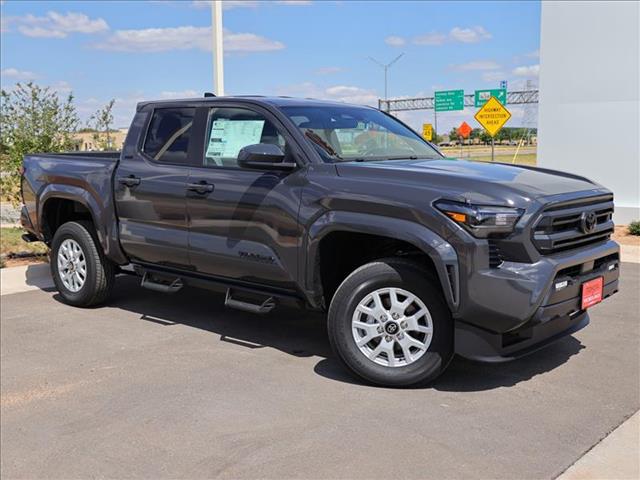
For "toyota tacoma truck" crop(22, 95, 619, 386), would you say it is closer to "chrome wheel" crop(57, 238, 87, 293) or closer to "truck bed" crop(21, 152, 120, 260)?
"truck bed" crop(21, 152, 120, 260)

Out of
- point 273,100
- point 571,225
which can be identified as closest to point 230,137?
point 273,100

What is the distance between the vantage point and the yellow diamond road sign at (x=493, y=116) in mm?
16969

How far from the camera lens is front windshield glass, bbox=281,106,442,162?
5297mm

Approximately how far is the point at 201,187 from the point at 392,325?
2.02 m

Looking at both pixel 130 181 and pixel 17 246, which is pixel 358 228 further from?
pixel 17 246

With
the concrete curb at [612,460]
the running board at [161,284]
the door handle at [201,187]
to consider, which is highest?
the door handle at [201,187]

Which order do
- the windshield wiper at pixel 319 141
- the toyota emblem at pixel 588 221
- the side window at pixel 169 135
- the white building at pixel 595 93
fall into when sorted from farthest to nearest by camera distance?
the white building at pixel 595 93
the side window at pixel 169 135
the windshield wiper at pixel 319 141
the toyota emblem at pixel 588 221

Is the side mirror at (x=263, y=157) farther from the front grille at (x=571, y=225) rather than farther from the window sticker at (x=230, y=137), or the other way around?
the front grille at (x=571, y=225)

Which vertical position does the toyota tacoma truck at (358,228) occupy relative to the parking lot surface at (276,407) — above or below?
above

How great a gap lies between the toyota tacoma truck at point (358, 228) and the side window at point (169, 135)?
0.05 feet

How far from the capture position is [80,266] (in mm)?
7000

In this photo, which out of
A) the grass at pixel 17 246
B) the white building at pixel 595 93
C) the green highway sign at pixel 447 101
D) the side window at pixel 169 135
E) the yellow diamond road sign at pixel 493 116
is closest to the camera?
the side window at pixel 169 135

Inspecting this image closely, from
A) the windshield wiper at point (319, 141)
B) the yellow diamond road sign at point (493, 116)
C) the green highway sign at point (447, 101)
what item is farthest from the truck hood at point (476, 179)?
the green highway sign at point (447, 101)

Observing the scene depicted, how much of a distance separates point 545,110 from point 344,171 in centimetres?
1058
